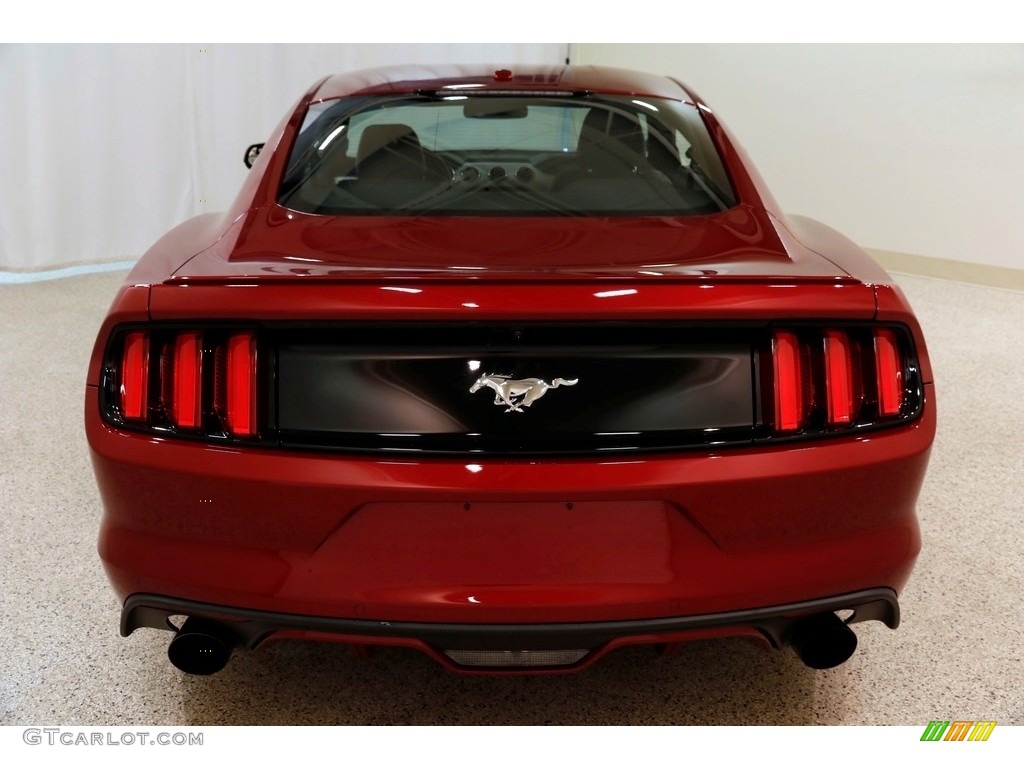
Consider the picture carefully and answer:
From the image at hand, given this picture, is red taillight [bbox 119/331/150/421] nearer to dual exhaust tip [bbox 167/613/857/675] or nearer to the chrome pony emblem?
dual exhaust tip [bbox 167/613/857/675]

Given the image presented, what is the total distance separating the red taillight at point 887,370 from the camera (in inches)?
52.4

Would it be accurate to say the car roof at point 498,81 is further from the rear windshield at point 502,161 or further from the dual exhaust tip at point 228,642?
the dual exhaust tip at point 228,642

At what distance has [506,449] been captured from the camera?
4.15ft

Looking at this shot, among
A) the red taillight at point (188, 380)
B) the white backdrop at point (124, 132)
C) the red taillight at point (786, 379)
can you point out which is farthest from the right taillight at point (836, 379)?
the white backdrop at point (124, 132)

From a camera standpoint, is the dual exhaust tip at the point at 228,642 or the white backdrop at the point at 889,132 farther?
the white backdrop at the point at 889,132

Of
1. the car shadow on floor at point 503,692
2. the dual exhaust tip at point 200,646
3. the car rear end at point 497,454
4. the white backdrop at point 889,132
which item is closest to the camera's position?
the car rear end at point 497,454

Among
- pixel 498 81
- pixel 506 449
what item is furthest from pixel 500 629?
pixel 498 81

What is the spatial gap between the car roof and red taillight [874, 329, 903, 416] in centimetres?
101

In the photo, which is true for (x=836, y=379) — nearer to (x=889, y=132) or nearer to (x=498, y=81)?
(x=498, y=81)

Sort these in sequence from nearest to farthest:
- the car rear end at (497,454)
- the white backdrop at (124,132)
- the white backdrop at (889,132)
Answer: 1. the car rear end at (497,454)
2. the white backdrop at (124,132)
3. the white backdrop at (889,132)

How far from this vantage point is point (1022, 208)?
5527 millimetres

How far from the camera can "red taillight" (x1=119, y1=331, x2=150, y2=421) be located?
4.29 ft

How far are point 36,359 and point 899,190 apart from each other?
207 inches

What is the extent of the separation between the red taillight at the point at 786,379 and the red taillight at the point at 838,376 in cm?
4
